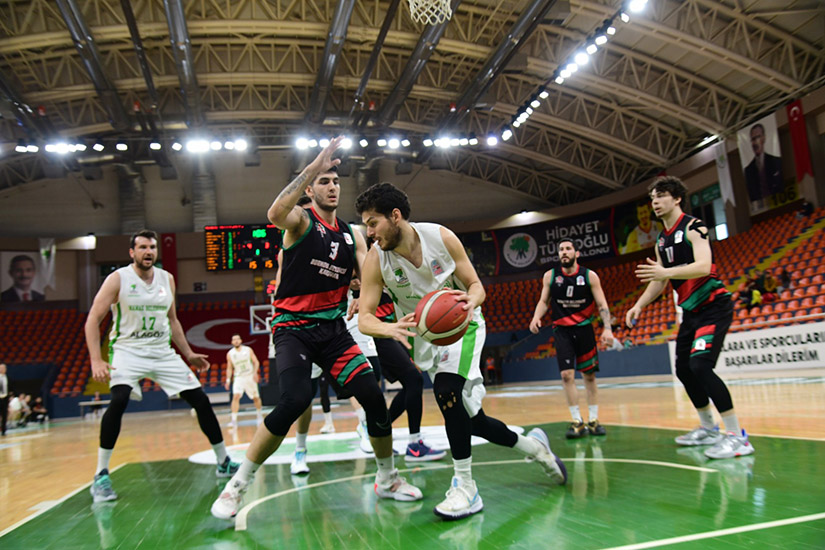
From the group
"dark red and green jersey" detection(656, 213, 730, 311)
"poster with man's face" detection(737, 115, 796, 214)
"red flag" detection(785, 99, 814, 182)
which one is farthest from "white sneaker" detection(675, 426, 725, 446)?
"poster with man's face" detection(737, 115, 796, 214)

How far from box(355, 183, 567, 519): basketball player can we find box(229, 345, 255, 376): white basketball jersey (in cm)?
Answer: 956

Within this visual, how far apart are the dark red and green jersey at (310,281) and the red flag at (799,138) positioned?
1965 cm

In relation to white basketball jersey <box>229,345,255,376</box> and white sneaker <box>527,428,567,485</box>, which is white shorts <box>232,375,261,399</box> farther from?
white sneaker <box>527,428,567,485</box>

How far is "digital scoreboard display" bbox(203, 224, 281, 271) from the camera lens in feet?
78.6

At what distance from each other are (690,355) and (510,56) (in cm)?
1445

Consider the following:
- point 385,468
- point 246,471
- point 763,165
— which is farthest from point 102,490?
point 763,165

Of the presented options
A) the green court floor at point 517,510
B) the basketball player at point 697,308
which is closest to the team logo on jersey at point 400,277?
the green court floor at point 517,510

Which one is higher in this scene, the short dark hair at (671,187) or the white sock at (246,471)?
the short dark hair at (671,187)

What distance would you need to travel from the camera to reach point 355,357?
3.95 m

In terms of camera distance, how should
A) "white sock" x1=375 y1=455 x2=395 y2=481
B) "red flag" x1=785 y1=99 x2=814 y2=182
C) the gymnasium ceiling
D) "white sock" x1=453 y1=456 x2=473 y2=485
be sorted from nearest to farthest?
"white sock" x1=453 y1=456 x2=473 y2=485 → "white sock" x1=375 y1=455 x2=395 y2=481 → the gymnasium ceiling → "red flag" x1=785 y1=99 x2=814 y2=182

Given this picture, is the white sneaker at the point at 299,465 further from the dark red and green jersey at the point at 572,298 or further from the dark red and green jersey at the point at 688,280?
the dark red and green jersey at the point at 688,280

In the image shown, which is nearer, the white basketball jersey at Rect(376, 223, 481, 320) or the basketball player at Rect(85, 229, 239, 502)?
the white basketball jersey at Rect(376, 223, 481, 320)

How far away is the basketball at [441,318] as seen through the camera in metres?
3.13

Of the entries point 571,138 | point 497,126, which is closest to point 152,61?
point 497,126
